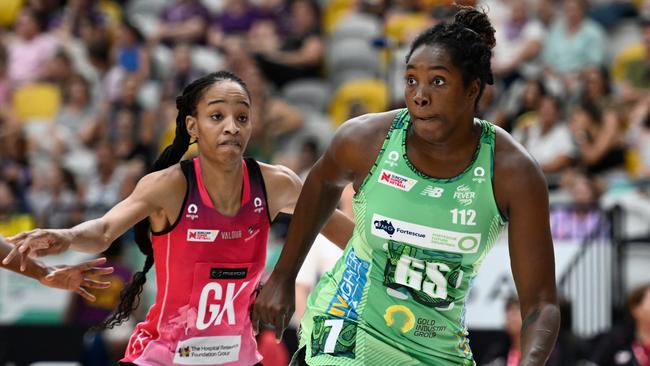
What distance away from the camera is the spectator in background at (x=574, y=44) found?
36.8 ft

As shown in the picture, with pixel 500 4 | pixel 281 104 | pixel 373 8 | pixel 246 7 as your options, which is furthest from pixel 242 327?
pixel 246 7

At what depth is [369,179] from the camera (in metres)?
4.22

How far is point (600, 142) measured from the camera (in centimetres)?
1004

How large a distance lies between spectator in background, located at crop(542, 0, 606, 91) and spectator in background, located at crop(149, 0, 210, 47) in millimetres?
4053

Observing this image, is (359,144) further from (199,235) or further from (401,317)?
(199,235)

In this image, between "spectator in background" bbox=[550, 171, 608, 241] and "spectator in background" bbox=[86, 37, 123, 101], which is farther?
"spectator in background" bbox=[86, 37, 123, 101]

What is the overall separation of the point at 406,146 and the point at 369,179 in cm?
19

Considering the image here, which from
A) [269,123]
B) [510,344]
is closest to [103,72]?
[269,123]

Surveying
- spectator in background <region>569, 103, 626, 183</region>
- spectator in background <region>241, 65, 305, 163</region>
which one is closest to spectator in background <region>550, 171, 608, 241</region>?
spectator in background <region>569, 103, 626, 183</region>

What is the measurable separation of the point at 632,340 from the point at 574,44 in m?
4.03

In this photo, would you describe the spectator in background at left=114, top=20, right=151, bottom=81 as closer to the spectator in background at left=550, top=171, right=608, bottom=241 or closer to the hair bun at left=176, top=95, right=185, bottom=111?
the spectator in background at left=550, top=171, right=608, bottom=241

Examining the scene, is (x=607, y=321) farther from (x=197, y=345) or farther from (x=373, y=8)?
(x=197, y=345)

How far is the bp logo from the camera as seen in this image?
4.20 m

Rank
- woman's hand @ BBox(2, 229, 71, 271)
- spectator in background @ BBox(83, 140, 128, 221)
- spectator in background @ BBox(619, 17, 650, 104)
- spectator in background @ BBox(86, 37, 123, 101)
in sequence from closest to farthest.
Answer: woman's hand @ BBox(2, 229, 71, 271) → spectator in background @ BBox(619, 17, 650, 104) → spectator in background @ BBox(83, 140, 128, 221) → spectator in background @ BBox(86, 37, 123, 101)
